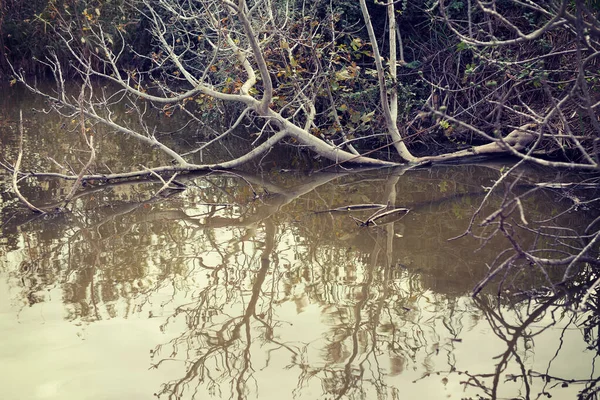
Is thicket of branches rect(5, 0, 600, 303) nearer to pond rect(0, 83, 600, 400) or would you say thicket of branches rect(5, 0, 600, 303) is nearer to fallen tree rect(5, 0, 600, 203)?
fallen tree rect(5, 0, 600, 203)

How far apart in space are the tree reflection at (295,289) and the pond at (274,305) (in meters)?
0.01

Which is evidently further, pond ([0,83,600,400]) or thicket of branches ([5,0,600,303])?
thicket of branches ([5,0,600,303])

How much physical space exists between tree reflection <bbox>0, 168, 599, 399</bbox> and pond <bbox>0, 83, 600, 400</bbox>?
0.5 inches

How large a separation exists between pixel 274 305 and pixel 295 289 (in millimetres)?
291

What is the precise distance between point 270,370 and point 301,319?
0.61 metres

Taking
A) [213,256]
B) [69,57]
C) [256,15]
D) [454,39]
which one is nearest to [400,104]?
[454,39]

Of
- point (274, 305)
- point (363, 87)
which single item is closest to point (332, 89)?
point (363, 87)

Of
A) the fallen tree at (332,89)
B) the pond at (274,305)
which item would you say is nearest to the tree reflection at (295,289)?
the pond at (274,305)

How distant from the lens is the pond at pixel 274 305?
3.38 m

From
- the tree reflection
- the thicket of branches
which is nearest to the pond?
the tree reflection

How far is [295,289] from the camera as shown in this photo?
450cm

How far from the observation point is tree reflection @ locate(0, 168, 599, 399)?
345 cm

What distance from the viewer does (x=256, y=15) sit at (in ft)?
29.1

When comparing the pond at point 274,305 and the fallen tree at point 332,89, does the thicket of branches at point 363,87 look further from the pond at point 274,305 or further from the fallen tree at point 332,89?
the pond at point 274,305
